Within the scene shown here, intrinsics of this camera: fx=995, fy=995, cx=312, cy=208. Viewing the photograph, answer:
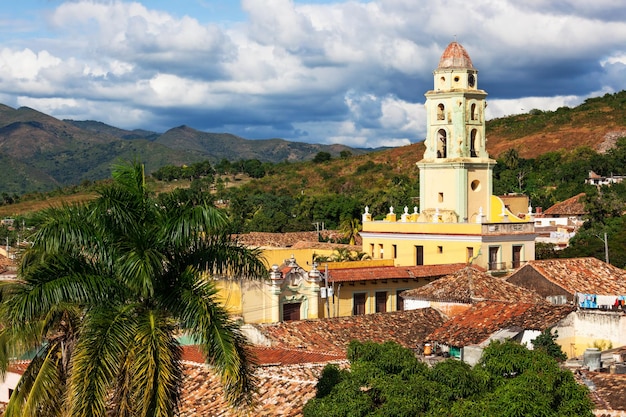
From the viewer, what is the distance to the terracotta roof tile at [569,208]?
230 ft

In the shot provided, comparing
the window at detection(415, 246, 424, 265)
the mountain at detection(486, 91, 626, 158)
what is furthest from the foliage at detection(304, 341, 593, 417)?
the mountain at detection(486, 91, 626, 158)

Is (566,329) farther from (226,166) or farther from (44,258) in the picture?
(226,166)

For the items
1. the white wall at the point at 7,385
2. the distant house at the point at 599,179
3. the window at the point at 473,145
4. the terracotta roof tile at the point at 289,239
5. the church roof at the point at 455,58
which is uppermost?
the church roof at the point at 455,58

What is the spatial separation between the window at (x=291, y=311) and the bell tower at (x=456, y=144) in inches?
485

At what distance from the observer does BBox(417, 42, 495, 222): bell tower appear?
3916cm

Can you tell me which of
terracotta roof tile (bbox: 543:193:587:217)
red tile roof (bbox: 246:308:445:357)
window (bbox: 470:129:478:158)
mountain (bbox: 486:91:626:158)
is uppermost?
mountain (bbox: 486:91:626:158)

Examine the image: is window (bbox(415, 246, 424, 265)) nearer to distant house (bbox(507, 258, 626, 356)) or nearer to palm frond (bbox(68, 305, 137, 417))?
distant house (bbox(507, 258, 626, 356))

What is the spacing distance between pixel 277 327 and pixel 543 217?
49817mm

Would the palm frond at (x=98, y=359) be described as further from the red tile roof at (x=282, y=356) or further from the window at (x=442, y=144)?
the window at (x=442, y=144)

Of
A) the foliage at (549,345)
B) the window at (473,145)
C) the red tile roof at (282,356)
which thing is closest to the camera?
the red tile roof at (282,356)

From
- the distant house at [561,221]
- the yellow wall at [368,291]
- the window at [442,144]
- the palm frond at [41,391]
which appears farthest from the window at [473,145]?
the palm frond at [41,391]

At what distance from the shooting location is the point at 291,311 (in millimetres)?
28125

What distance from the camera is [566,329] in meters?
23.9

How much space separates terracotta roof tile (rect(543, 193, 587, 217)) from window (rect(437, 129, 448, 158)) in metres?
31.6
